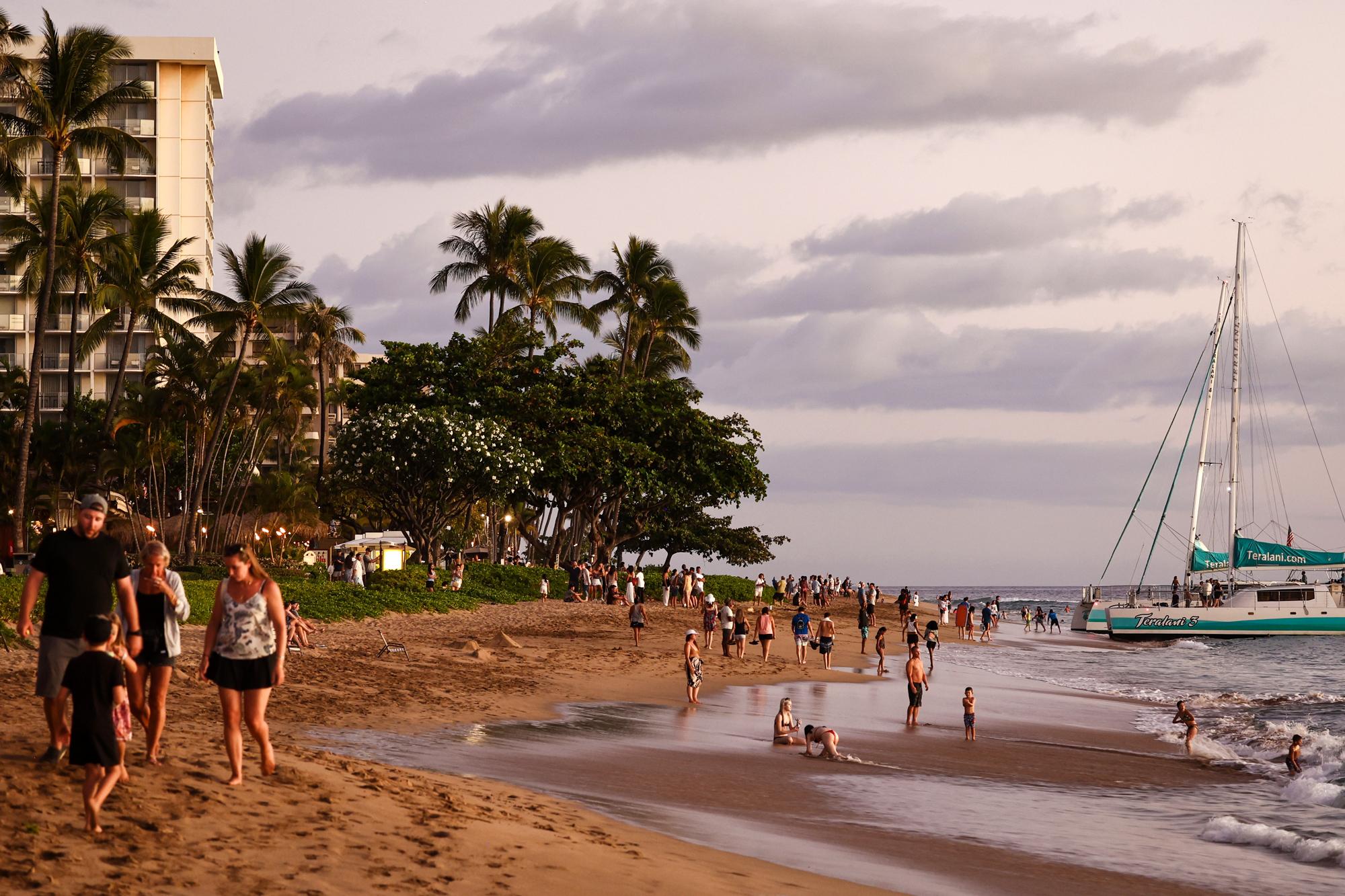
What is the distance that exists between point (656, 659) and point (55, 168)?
23857 millimetres

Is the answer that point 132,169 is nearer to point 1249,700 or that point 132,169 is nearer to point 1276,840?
point 1249,700

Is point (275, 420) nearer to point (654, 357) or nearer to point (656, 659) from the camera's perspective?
point (654, 357)

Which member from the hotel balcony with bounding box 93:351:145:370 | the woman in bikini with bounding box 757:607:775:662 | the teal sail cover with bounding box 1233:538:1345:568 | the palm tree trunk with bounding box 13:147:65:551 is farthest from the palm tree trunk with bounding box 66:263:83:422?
the teal sail cover with bounding box 1233:538:1345:568

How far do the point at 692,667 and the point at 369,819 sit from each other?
13.1m

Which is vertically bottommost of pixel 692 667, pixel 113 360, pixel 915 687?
pixel 915 687

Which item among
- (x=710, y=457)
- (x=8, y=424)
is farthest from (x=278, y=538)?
(x=710, y=457)

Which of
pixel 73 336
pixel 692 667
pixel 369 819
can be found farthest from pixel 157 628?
pixel 73 336

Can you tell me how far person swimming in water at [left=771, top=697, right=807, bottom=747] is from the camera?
17.2 meters

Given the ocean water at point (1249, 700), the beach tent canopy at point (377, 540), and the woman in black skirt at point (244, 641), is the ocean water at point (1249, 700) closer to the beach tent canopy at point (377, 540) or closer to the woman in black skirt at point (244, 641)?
the woman in black skirt at point (244, 641)

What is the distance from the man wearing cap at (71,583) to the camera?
7590mm

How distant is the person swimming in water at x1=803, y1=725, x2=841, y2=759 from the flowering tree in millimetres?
28372

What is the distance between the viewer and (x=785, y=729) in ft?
57.1

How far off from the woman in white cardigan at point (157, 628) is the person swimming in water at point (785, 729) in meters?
10.1

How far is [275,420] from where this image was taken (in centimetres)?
6131
